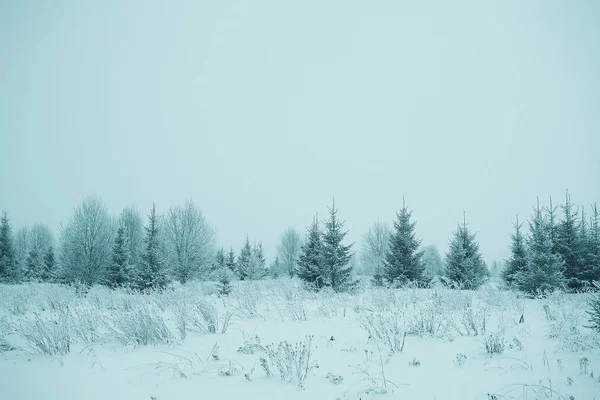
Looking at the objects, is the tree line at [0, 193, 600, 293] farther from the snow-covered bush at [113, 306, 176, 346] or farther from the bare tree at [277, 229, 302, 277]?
the bare tree at [277, 229, 302, 277]

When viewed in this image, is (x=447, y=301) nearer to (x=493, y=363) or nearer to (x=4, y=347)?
(x=493, y=363)

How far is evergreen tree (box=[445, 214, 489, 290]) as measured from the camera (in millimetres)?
18620

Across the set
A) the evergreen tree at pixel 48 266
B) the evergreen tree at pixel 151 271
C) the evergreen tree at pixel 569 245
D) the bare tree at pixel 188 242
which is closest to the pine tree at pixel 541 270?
the evergreen tree at pixel 569 245

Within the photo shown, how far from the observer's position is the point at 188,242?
94.6 feet

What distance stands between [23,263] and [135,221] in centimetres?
1444

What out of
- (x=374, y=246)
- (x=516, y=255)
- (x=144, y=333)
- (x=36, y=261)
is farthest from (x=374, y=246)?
(x=36, y=261)

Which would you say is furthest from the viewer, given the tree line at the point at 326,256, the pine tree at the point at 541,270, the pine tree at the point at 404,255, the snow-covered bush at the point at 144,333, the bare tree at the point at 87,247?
the bare tree at the point at 87,247

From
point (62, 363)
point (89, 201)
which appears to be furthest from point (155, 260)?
point (62, 363)

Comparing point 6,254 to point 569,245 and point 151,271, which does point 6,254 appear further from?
point 569,245

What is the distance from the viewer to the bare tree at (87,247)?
22.6 metres

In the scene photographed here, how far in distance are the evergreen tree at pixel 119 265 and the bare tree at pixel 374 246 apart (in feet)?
91.2

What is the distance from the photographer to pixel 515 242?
20188 mm

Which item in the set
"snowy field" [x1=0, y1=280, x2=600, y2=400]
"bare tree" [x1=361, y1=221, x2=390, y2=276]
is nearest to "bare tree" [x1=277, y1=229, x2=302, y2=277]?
"bare tree" [x1=361, y1=221, x2=390, y2=276]

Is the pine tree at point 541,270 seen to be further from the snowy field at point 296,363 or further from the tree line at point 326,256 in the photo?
the snowy field at point 296,363
